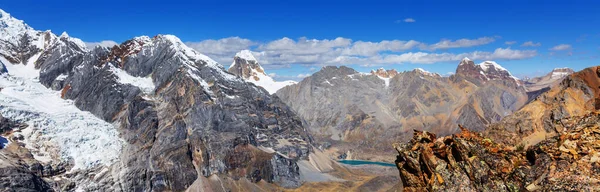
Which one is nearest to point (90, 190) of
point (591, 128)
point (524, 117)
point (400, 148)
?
point (524, 117)

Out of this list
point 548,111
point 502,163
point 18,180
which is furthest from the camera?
point 18,180

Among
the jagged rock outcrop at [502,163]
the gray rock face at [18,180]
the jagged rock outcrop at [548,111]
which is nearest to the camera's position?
the jagged rock outcrop at [502,163]

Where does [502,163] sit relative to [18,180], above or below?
above

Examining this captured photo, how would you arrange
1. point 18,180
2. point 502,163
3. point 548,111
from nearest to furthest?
point 502,163
point 548,111
point 18,180

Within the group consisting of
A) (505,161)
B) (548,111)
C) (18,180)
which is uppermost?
(505,161)

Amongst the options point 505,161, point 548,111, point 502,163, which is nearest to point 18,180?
point 548,111

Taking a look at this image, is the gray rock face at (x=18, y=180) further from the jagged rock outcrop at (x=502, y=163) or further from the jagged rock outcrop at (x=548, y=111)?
the jagged rock outcrop at (x=502, y=163)

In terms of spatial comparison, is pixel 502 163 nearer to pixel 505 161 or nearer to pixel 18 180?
pixel 505 161

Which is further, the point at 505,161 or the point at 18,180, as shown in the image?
the point at 18,180

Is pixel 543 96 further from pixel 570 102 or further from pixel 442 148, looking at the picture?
pixel 442 148

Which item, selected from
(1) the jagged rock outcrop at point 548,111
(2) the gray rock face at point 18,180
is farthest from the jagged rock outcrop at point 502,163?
(2) the gray rock face at point 18,180
